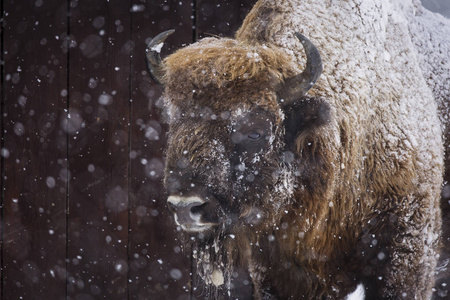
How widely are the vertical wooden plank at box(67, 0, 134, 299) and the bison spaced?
457mm

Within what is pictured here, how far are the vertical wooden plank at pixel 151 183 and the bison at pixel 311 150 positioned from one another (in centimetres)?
34

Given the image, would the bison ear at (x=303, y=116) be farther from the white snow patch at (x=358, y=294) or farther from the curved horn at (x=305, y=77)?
the white snow patch at (x=358, y=294)

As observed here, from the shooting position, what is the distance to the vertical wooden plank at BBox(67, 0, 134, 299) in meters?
1.90

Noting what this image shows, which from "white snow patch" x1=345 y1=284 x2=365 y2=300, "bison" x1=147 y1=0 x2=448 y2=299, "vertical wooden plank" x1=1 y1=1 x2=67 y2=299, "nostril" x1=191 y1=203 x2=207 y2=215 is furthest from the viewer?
"vertical wooden plank" x1=1 y1=1 x2=67 y2=299

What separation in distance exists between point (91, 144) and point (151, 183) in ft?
1.10

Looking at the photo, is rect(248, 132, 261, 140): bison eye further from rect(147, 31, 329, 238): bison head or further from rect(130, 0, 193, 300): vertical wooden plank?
rect(130, 0, 193, 300): vertical wooden plank

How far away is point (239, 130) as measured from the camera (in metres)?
1.37

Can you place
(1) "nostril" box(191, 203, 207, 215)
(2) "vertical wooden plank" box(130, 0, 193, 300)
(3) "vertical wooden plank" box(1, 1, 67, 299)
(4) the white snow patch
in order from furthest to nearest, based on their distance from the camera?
(3) "vertical wooden plank" box(1, 1, 67, 299), (2) "vertical wooden plank" box(130, 0, 193, 300), (4) the white snow patch, (1) "nostril" box(191, 203, 207, 215)

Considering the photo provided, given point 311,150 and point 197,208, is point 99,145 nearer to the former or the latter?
point 197,208

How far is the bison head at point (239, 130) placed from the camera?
4.37 ft

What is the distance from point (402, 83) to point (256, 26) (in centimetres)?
58

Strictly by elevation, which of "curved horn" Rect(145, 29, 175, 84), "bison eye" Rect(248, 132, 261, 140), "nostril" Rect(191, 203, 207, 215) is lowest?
"nostril" Rect(191, 203, 207, 215)

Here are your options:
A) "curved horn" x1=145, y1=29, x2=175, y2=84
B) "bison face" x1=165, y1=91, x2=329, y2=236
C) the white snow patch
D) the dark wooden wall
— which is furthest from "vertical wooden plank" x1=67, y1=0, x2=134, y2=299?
the white snow patch

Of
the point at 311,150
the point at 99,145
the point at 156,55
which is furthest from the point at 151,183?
the point at 311,150
